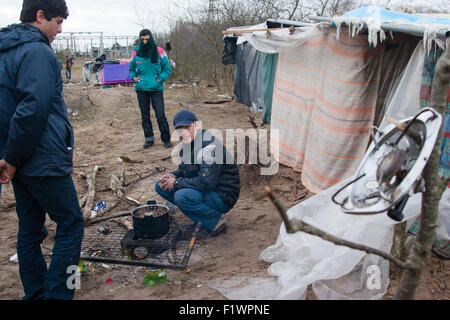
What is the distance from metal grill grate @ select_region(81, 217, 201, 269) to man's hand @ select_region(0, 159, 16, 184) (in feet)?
3.91

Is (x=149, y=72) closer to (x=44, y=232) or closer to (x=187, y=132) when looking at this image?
(x=187, y=132)

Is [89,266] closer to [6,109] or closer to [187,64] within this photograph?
[6,109]

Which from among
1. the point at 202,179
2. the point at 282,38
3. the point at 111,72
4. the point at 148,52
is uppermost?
the point at 282,38

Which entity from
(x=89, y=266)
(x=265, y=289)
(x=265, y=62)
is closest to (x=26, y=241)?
(x=89, y=266)

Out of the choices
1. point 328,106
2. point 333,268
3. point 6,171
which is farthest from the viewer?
point 328,106

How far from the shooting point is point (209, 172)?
3207 mm

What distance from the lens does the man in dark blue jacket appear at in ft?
6.61

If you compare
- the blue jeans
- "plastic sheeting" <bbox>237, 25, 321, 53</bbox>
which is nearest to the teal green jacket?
"plastic sheeting" <bbox>237, 25, 321, 53</bbox>

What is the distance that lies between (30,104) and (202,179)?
164cm

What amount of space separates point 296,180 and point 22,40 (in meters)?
3.85

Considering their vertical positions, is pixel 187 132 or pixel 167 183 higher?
pixel 187 132

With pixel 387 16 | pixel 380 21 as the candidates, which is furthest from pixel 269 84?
pixel 380 21

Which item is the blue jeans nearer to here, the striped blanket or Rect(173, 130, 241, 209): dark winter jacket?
Rect(173, 130, 241, 209): dark winter jacket

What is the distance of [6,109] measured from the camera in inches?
82.2
